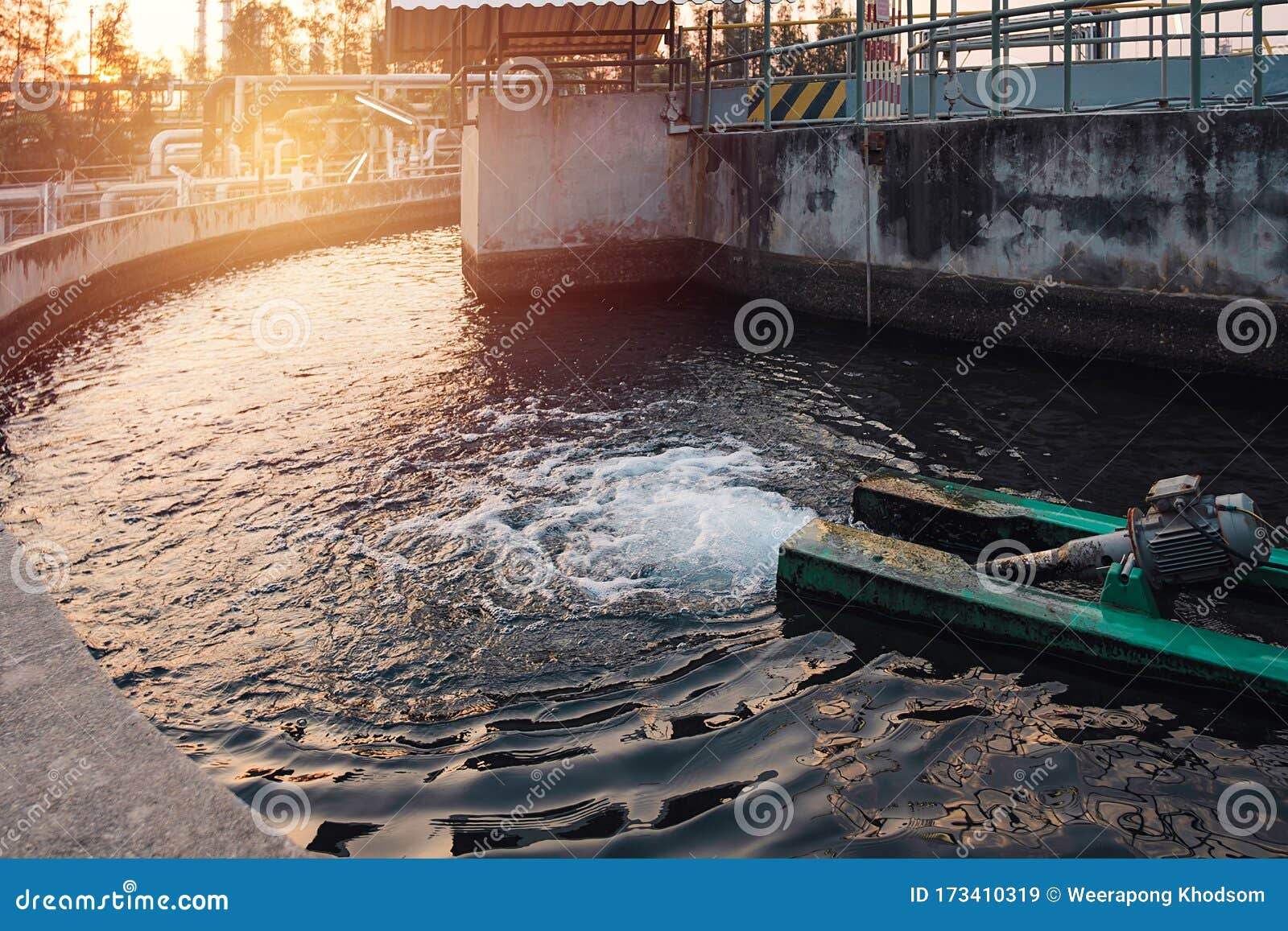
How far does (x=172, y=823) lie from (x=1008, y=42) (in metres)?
→ 15.6

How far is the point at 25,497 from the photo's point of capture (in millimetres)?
8023
